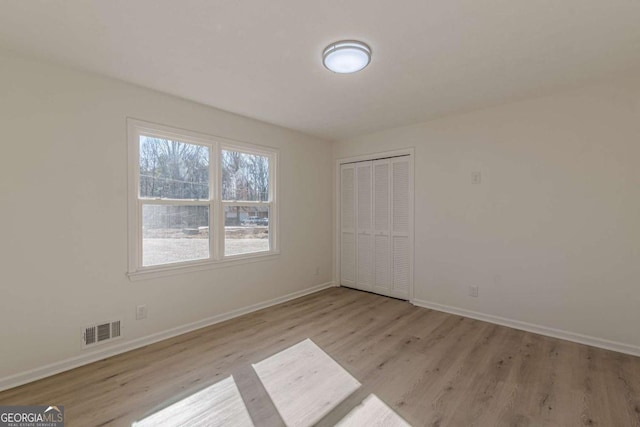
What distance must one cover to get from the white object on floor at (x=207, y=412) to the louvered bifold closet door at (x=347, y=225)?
9.88 feet

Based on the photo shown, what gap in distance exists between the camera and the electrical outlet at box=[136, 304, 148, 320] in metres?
2.82

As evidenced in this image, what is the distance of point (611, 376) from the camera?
2268mm

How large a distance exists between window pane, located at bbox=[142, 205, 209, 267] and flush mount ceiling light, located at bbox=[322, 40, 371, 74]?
2135mm

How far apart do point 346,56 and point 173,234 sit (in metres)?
2.45

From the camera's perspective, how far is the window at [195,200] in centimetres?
287

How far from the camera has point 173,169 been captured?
10.2 ft

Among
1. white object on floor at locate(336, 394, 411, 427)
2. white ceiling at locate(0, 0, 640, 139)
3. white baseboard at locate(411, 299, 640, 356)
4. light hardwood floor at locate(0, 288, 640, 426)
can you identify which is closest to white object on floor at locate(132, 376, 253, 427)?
light hardwood floor at locate(0, 288, 640, 426)

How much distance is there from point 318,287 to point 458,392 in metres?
2.88

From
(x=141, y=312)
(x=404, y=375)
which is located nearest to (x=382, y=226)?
(x=404, y=375)

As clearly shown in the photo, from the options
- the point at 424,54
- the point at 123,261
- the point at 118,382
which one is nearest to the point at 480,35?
the point at 424,54

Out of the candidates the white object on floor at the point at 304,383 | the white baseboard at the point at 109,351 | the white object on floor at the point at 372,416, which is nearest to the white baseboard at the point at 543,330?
the white object on floor at the point at 304,383

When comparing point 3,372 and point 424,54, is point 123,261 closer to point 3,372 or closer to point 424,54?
point 3,372

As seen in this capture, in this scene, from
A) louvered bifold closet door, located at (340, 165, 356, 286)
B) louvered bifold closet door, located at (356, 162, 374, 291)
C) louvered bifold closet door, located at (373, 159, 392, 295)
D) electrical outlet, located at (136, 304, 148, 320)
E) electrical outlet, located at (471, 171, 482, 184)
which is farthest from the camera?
louvered bifold closet door, located at (340, 165, 356, 286)

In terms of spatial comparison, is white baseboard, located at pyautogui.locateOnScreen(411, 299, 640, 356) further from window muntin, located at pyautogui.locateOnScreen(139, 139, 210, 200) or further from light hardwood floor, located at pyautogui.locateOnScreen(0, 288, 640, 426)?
window muntin, located at pyautogui.locateOnScreen(139, 139, 210, 200)
